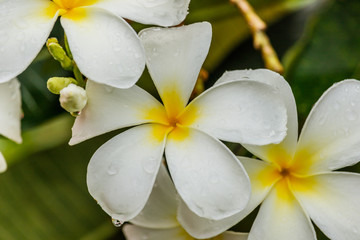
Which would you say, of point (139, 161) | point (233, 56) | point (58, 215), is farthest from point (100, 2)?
point (233, 56)

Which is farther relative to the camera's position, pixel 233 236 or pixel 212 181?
pixel 233 236

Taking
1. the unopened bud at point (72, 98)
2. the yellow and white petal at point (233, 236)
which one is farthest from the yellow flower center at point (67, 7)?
the yellow and white petal at point (233, 236)

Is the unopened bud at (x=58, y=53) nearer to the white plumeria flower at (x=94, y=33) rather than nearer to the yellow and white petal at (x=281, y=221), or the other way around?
the white plumeria flower at (x=94, y=33)

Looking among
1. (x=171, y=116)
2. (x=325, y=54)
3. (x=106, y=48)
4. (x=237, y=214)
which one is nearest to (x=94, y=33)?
(x=106, y=48)

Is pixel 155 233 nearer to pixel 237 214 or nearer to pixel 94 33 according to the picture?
pixel 237 214

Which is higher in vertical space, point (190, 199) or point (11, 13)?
point (11, 13)

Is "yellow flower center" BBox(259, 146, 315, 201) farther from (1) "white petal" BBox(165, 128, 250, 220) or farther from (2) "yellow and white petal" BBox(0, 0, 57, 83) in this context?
(2) "yellow and white petal" BBox(0, 0, 57, 83)

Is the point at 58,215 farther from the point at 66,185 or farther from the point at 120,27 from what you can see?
the point at 120,27
